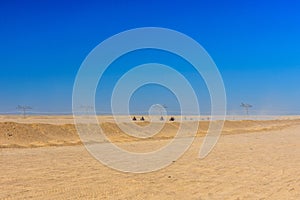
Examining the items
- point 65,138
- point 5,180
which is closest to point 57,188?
point 5,180

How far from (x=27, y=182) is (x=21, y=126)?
62.1 ft

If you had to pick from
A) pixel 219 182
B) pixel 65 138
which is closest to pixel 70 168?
pixel 219 182

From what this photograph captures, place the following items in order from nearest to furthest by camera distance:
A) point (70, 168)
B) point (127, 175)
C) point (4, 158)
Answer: point (127, 175)
point (70, 168)
point (4, 158)

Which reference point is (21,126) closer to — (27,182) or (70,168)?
(70,168)

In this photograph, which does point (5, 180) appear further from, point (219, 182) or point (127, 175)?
point (219, 182)

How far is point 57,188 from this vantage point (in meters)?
10.1

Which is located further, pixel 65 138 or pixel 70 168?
pixel 65 138

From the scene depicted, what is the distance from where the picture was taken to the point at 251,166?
14539 millimetres

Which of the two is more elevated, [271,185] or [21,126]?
[21,126]

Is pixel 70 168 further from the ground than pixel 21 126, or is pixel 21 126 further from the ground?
pixel 21 126

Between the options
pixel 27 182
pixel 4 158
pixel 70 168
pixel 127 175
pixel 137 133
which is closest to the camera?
pixel 27 182

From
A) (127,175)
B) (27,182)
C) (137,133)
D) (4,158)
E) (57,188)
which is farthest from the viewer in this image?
(137,133)

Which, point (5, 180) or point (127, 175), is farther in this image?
point (127, 175)

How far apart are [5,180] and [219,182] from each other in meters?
5.86
